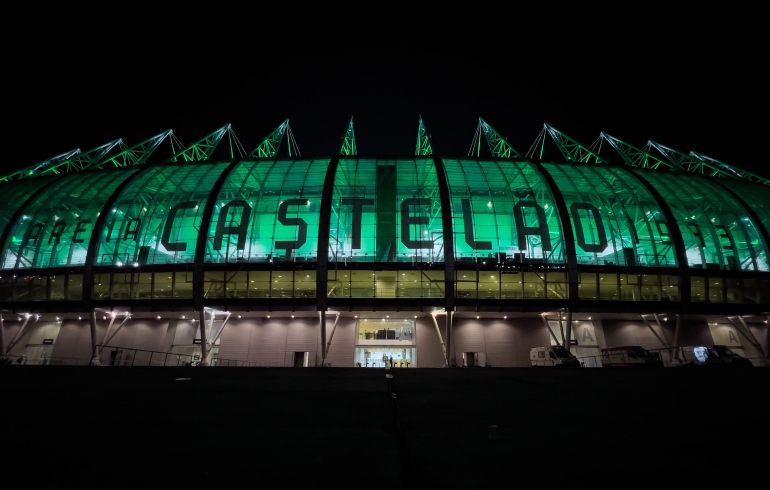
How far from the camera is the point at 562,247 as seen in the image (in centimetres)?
3725

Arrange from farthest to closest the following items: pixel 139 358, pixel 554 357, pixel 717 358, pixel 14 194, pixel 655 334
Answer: pixel 14 194 → pixel 139 358 → pixel 655 334 → pixel 554 357 → pixel 717 358

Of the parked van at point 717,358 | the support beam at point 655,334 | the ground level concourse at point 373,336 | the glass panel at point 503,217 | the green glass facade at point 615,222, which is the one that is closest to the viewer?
the parked van at point 717,358

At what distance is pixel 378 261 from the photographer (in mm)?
36500

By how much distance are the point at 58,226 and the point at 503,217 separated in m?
36.6

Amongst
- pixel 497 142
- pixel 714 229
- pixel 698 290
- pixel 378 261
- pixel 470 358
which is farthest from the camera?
pixel 497 142

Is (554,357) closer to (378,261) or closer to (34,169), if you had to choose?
(378,261)

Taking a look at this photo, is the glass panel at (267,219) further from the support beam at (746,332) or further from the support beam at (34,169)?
the support beam at (746,332)

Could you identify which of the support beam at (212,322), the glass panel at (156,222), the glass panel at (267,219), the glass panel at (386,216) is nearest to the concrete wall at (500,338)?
the glass panel at (386,216)

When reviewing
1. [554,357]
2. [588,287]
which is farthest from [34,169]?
[588,287]

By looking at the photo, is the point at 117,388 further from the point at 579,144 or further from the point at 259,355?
the point at 579,144

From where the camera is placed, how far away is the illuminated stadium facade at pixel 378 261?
3681 centimetres

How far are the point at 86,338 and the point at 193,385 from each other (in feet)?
127

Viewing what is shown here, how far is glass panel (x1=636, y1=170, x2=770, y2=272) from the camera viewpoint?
3906cm

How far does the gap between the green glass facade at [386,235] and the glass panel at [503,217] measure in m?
0.11
